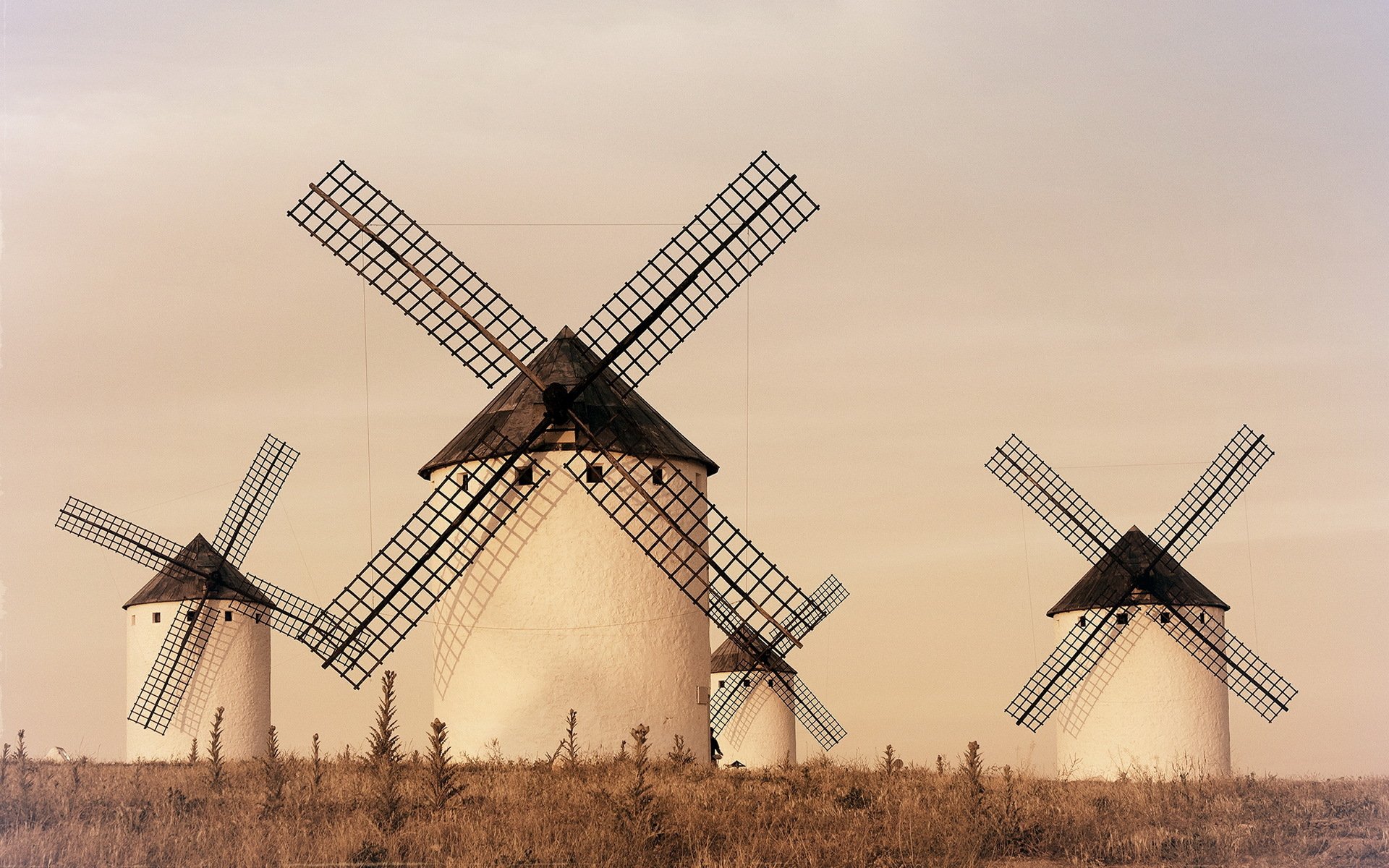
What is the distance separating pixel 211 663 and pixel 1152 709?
66.1 feet

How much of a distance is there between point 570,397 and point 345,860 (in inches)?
407

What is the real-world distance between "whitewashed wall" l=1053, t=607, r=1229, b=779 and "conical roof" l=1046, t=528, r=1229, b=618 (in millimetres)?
323

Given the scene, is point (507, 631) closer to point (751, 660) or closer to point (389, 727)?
point (389, 727)

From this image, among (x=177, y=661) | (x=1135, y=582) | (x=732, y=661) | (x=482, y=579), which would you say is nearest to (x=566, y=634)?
(x=482, y=579)

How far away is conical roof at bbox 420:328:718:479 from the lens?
22031 mm

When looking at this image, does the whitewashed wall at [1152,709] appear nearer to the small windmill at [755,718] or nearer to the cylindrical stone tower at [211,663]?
the small windmill at [755,718]

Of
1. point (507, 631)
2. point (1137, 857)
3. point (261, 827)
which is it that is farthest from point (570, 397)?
point (1137, 857)

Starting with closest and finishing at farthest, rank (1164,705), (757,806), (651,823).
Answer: (651,823) < (757,806) < (1164,705)

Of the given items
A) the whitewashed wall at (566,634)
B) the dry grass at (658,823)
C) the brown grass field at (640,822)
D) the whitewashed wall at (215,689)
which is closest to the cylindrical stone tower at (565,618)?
the whitewashed wall at (566,634)

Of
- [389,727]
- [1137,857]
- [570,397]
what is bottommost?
[1137,857]

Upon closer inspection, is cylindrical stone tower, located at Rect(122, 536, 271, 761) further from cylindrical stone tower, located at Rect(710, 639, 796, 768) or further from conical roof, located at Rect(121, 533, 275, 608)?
cylindrical stone tower, located at Rect(710, 639, 796, 768)

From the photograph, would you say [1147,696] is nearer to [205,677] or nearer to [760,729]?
[760,729]

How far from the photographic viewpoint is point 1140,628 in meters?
29.3

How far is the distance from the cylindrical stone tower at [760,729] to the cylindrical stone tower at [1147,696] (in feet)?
25.5
